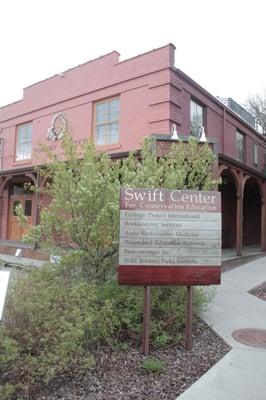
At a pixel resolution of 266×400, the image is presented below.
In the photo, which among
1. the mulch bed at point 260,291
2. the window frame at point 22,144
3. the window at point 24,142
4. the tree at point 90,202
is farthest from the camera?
the window at point 24,142

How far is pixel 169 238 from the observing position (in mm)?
4984

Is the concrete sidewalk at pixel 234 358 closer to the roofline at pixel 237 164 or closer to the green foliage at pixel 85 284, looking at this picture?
the green foliage at pixel 85 284

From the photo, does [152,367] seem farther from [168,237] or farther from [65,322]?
[168,237]

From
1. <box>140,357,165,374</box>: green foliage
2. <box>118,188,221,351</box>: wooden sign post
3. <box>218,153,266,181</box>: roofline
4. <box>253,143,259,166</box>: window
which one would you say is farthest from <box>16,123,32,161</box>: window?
<box>140,357,165,374</box>: green foliage

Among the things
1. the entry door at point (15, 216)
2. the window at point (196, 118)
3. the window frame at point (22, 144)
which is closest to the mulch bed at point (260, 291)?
the window at point (196, 118)

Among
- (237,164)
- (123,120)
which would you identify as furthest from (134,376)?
(123,120)

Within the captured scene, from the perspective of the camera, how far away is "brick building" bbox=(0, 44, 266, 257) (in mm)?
13031

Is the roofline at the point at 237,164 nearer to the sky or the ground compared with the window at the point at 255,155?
nearer to the ground

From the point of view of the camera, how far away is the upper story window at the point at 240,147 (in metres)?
18.8

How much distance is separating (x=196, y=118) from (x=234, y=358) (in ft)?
37.0

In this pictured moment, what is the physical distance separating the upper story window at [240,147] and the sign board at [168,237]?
47.0 feet

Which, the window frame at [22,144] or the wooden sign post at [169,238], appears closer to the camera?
the wooden sign post at [169,238]

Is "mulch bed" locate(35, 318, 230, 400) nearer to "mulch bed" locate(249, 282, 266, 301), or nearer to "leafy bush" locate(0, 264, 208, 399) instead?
"leafy bush" locate(0, 264, 208, 399)

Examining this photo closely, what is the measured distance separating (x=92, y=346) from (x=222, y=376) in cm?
154
